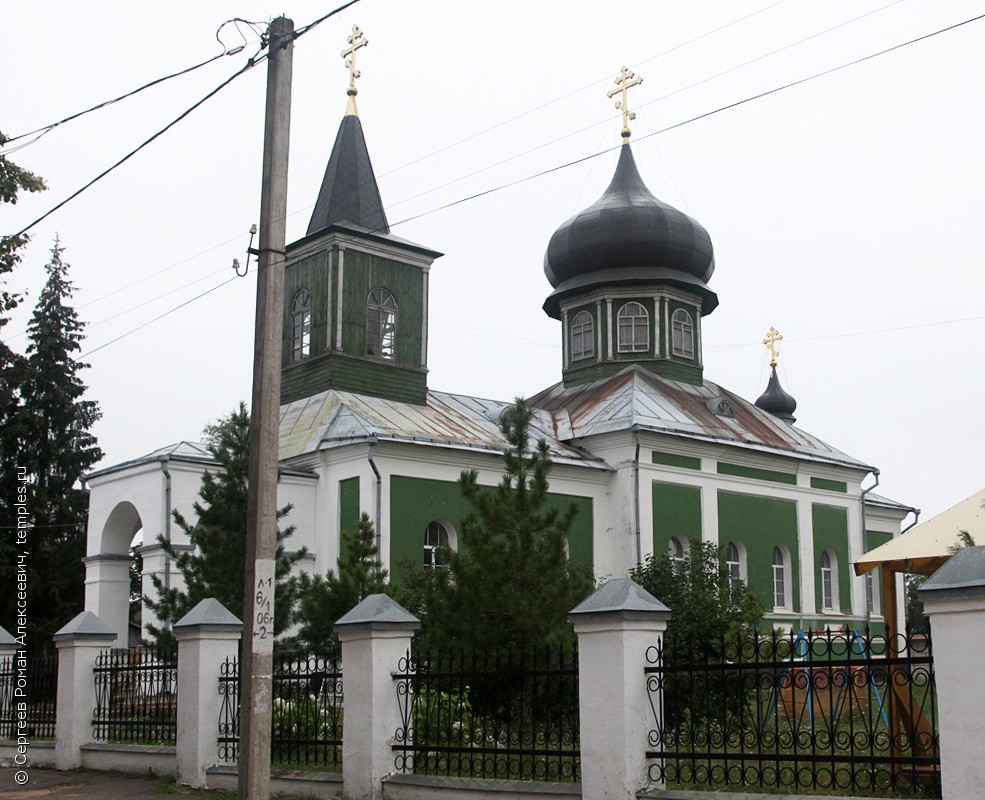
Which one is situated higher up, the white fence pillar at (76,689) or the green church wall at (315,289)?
the green church wall at (315,289)

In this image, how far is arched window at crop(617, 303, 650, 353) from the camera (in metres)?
30.2

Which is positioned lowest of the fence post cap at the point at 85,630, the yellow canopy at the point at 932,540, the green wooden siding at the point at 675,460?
the fence post cap at the point at 85,630

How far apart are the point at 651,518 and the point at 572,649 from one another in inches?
541

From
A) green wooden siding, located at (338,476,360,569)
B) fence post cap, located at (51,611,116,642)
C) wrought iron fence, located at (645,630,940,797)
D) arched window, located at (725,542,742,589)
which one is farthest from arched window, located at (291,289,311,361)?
wrought iron fence, located at (645,630,940,797)

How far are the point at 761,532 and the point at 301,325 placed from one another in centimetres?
1084

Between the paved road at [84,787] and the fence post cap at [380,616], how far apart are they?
2.31 meters

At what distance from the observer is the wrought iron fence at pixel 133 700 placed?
13.0 metres

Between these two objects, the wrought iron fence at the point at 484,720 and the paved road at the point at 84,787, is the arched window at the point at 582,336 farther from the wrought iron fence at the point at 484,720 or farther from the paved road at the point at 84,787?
the wrought iron fence at the point at 484,720

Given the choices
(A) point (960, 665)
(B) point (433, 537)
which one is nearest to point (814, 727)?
(A) point (960, 665)

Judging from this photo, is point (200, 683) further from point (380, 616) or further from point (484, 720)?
point (484, 720)

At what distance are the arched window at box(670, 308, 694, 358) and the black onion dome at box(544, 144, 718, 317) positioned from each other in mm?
687

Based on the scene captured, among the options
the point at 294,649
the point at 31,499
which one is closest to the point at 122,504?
the point at 31,499

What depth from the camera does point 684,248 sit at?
3020 cm

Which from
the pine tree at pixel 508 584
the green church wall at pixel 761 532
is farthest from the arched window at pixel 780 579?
the pine tree at pixel 508 584
